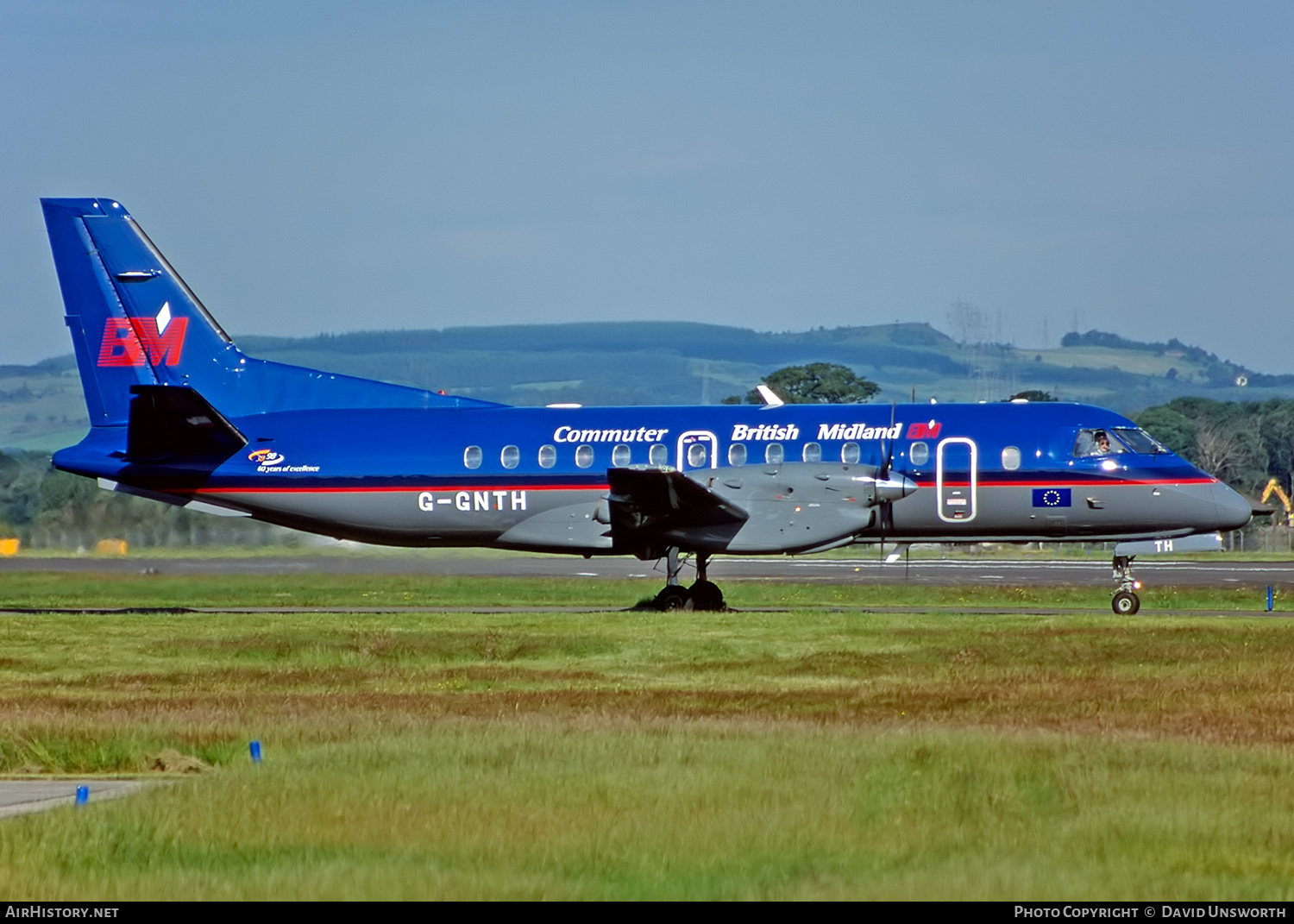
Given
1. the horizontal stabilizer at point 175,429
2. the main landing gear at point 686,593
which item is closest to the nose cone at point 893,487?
the main landing gear at point 686,593

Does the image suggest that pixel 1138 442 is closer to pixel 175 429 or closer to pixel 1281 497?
pixel 175 429

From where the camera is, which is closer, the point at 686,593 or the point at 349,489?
the point at 686,593

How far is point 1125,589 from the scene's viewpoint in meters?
30.8

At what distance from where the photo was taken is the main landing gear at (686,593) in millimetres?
31000

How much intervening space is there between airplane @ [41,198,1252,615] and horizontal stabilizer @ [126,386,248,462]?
36 millimetres

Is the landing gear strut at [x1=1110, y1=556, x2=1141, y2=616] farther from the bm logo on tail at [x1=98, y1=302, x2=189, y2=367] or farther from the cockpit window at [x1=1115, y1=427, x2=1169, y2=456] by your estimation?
the bm logo on tail at [x1=98, y1=302, x2=189, y2=367]

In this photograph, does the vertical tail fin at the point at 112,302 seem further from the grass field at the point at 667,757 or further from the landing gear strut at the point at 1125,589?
the landing gear strut at the point at 1125,589

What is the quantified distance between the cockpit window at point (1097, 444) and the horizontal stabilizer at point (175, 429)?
15287 mm

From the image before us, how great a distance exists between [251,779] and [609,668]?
1051cm

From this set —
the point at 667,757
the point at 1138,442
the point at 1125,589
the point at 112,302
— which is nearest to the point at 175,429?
the point at 112,302

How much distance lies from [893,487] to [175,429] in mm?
12956
